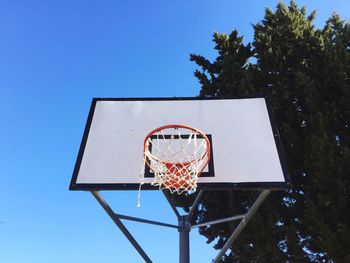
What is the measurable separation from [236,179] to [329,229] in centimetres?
224

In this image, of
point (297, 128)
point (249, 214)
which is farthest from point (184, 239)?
point (297, 128)

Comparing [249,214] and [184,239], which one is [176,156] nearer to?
[249,214]

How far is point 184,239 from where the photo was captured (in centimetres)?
593

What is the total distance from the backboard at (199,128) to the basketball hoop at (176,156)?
0.57ft

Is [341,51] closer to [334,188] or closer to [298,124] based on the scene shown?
[298,124]

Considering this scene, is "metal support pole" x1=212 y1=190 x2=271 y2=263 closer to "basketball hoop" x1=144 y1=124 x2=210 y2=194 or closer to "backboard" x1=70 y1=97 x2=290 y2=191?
"backboard" x1=70 y1=97 x2=290 y2=191

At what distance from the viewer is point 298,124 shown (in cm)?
820

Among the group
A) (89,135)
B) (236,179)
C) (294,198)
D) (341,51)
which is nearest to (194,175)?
(236,179)

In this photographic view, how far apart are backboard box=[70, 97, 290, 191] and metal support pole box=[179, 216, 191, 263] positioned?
128 cm

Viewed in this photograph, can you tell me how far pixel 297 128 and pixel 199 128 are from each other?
125 inches

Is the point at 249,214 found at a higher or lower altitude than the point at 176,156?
lower

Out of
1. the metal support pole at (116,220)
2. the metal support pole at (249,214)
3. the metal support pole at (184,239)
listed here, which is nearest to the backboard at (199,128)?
the metal support pole at (116,220)

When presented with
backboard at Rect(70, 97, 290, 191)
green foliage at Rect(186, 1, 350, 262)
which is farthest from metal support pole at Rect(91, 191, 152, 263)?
green foliage at Rect(186, 1, 350, 262)

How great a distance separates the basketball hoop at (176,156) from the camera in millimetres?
4922
